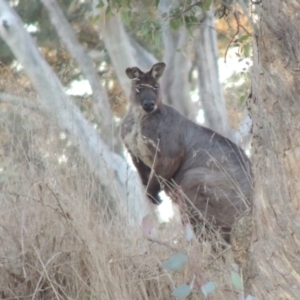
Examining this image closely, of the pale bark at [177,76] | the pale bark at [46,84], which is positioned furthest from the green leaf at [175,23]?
the pale bark at [177,76]

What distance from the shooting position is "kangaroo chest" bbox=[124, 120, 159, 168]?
821 centimetres

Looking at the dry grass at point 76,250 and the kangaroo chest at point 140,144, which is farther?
the kangaroo chest at point 140,144

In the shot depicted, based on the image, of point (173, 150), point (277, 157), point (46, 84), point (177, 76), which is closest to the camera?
point (277, 157)

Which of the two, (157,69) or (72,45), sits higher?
(157,69)

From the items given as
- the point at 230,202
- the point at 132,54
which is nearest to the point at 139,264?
the point at 230,202

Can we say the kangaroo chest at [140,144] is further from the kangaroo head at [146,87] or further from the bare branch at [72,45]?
the bare branch at [72,45]

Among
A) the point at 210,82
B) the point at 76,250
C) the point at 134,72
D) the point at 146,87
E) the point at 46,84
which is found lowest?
the point at 210,82

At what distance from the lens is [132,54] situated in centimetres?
1185

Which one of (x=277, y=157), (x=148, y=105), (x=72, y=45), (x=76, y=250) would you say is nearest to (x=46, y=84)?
(x=72, y=45)

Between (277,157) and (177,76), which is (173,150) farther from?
(277,157)

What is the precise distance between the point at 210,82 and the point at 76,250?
7.55 metres

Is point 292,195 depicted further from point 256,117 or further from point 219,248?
point 219,248

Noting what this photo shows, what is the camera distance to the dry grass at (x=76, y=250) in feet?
16.0

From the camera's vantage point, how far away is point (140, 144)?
824cm
